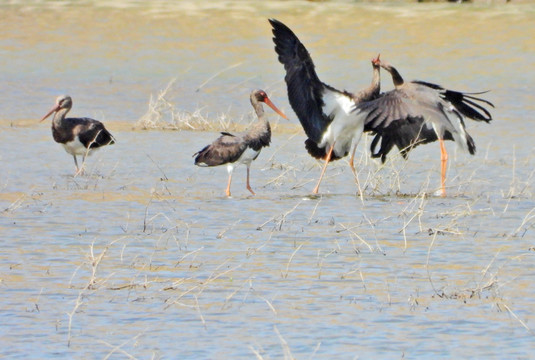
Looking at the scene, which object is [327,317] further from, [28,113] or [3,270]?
[28,113]

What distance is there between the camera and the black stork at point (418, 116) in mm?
11617

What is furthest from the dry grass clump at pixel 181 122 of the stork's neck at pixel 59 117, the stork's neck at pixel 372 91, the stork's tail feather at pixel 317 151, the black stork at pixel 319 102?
the stork's neck at pixel 372 91

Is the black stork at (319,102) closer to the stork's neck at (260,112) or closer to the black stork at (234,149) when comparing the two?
the stork's neck at (260,112)

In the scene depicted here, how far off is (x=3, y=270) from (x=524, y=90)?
519 inches

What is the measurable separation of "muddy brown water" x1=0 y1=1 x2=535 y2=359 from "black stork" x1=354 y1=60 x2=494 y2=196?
1.33ft

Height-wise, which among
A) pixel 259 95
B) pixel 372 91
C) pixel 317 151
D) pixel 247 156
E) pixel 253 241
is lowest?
pixel 317 151

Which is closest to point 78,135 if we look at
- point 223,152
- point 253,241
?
Answer: point 223,152

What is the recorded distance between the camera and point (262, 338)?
6.70 metres

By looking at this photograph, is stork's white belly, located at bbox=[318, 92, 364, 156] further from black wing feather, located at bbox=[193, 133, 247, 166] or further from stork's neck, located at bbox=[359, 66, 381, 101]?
black wing feather, located at bbox=[193, 133, 247, 166]

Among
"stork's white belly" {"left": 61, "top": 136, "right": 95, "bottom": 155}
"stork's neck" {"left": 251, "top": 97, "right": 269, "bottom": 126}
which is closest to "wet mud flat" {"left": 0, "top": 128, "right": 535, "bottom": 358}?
"stork's white belly" {"left": 61, "top": 136, "right": 95, "bottom": 155}

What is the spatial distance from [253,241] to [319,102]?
3.11 metres

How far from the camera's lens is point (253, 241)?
30.8ft

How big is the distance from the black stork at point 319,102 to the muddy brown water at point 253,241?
0.31 meters

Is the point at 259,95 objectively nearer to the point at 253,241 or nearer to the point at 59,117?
the point at 59,117
